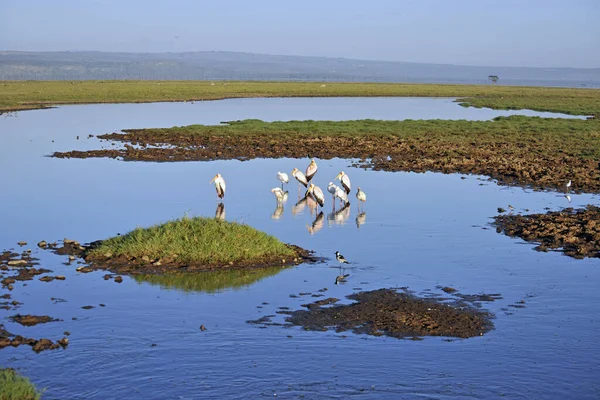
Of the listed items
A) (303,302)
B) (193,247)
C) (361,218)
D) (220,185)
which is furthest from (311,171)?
(303,302)

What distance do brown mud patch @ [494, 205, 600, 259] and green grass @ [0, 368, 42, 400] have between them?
1151 cm

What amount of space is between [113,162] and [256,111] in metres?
32.1

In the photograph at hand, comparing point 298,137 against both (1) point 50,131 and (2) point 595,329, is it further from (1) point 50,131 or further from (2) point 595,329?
(2) point 595,329

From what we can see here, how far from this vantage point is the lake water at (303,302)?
10.6 m

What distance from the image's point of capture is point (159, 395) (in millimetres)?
10172

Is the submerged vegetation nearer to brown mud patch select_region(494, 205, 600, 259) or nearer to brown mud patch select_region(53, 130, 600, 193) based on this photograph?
brown mud patch select_region(494, 205, 600, 259)

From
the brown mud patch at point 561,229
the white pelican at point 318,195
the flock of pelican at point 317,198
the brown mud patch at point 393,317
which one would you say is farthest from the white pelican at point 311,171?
the brown mud patch at point 393,317

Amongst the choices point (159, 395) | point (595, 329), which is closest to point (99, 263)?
point (159, 395)

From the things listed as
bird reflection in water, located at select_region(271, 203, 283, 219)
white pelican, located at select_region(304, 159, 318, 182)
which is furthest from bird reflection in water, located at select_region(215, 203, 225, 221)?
white pelican, located at select_region(304, 159, 318, 182)

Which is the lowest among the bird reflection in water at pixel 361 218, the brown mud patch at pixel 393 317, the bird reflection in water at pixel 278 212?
the bird reflection in water at pixel 278 212

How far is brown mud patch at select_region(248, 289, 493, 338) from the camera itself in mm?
12414

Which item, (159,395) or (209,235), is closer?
(159,395)

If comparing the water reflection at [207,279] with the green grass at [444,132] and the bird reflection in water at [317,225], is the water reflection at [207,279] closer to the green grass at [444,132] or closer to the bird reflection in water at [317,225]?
the bird reflection in water at [317,225]

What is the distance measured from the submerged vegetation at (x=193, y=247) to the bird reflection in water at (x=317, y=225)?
11.9ft
